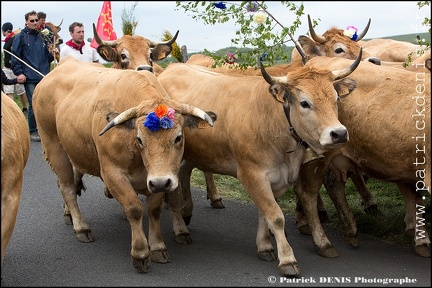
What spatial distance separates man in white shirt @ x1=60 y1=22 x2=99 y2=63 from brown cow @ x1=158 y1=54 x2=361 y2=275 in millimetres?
5275

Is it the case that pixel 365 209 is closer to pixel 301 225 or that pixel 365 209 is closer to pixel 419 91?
pixel 301 225

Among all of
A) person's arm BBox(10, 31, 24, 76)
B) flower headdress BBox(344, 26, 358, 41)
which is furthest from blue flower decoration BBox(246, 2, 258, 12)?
person's arm BBox(10, 31, 24, 76)

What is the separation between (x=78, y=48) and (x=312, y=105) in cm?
686

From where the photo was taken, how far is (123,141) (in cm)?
725

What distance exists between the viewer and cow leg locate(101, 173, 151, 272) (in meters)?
7.14

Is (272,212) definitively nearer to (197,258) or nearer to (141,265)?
(197,258)

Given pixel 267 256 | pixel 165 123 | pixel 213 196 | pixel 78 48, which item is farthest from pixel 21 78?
pixel 267 256

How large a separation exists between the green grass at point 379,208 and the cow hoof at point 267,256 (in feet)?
4.80

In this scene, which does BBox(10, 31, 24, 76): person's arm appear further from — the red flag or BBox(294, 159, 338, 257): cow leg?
BBox(294, 159, 338, 257): cow leg

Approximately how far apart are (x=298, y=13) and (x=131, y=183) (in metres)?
3.39

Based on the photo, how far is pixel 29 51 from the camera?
47.0ft

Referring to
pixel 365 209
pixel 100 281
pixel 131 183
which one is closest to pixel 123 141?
pixel 131 183

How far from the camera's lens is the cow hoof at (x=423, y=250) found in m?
7.51

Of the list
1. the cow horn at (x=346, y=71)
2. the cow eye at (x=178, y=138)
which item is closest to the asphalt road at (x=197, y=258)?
the cow eye at (x=178, y=138)
